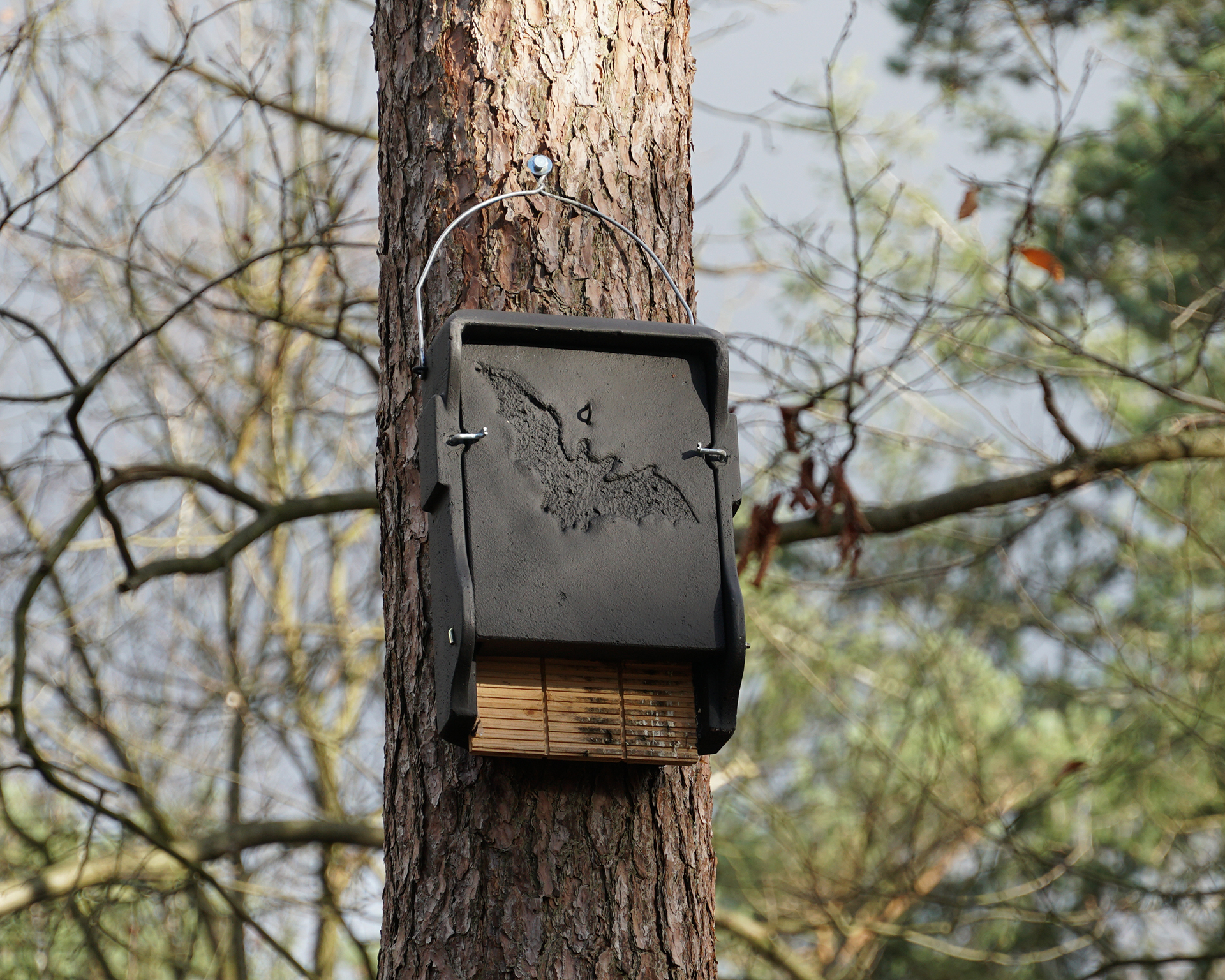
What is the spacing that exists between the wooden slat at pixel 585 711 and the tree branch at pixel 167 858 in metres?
2.18

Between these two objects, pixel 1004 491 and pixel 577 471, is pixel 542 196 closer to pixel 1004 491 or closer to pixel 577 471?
pixel 577 471

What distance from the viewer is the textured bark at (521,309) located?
1.35 m

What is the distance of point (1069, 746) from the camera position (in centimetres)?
718

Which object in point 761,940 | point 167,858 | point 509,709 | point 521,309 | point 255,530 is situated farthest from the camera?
point 761,940

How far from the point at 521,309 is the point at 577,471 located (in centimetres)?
26

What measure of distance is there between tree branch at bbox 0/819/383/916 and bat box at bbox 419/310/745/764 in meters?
2.19

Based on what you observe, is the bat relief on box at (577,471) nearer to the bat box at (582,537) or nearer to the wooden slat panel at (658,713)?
the bat box at (582,537)

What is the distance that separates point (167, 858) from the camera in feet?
11.8

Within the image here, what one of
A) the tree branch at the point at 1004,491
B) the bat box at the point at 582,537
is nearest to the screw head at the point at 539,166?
the bat box at the point at 582,537

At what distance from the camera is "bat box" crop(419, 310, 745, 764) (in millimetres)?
1317

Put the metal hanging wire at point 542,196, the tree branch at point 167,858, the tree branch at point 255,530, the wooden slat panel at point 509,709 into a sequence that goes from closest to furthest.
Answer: the wooden slat panel at point 509,709 < the metal hanging wire at point 542,196 < the tree branch at point 255,530 < the tree branch at point 167,858

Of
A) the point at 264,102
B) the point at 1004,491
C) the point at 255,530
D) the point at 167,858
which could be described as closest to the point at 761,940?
→ the point at 1004,491

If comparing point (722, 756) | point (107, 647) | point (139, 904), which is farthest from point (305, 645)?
point (139, 904)

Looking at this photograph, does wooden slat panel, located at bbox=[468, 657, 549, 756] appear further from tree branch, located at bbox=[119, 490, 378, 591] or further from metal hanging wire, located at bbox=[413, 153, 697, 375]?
tree branch, located at bbox=[119, 490, 378, 591]
